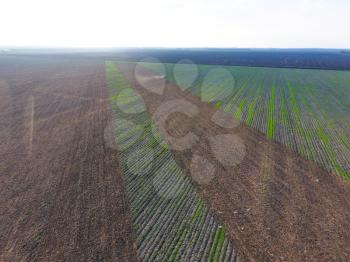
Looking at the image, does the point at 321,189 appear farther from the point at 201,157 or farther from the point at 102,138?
the point at 102,138

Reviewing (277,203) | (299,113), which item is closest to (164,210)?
(277,203)

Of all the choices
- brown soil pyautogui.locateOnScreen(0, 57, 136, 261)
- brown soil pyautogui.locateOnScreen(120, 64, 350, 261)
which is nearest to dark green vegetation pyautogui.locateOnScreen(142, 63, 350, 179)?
brown soil pyautogui.locateOnScreen(120, 64, 350, 261)

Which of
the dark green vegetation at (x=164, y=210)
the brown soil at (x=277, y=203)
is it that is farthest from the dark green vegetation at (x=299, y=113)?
the dark green vegetation at (x=164, y=210)

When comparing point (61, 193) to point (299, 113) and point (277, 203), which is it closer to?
point (277, 203)

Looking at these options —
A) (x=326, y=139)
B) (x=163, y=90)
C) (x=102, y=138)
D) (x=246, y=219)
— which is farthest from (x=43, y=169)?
(x=163, y=90)

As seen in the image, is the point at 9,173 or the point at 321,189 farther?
the point at 9,173
